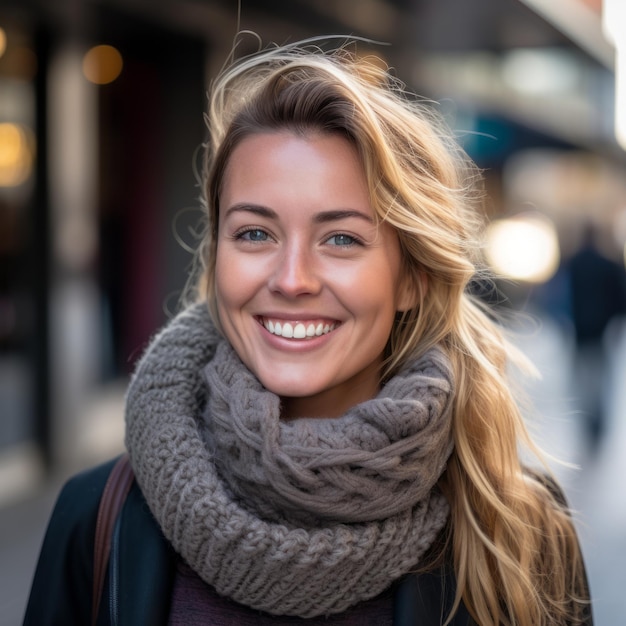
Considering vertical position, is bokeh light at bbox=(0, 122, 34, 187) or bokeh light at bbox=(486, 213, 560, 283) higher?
bokeh light at bbox=(486, 213, 560, 283)

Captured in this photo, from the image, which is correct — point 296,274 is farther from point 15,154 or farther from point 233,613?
point 15,154

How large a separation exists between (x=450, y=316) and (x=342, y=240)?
0.38 m

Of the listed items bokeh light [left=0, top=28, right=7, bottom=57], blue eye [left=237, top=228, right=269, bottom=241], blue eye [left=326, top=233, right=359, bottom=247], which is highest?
bokeh light [left=0, top=28, right=7, bottom=57]

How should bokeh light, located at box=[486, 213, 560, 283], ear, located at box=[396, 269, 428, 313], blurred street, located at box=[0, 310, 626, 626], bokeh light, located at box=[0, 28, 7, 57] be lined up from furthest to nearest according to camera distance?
bokeh light, located at box=[486, 213, 560, 283] → bokeh light, located at box=[0, 28, 7, 57] → blurred street, located at box=[0, 310, 626, 626] → ear, located at box=[396, 269, 428, 313]

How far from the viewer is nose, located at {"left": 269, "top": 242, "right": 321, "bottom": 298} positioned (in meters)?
1.84

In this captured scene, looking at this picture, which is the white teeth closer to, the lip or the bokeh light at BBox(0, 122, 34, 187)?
the lip

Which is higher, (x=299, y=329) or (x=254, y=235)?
(x=254, y=235)

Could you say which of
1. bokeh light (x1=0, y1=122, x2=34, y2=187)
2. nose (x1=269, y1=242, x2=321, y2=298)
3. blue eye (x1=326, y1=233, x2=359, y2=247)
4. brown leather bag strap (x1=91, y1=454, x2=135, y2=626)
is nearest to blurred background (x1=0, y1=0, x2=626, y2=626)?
bokeh light (x1=0, y1=122, x2=34, y2=187)

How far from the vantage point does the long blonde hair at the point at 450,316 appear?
1.93 meters

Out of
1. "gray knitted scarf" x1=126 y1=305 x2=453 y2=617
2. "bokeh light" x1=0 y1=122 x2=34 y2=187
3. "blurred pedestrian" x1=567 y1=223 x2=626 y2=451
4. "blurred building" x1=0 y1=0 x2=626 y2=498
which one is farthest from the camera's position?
"blurred pedestrian" x1=567 y1=223 x2=626 y2=451

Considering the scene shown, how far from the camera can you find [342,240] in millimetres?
1909

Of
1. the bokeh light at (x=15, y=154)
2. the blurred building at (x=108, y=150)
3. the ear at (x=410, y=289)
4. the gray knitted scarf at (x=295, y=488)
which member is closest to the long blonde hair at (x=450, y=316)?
the ear at (x=410, y=289)

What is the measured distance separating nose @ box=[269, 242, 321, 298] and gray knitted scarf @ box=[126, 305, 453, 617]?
238 mm

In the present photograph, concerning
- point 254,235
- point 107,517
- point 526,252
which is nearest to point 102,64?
point 254,235
